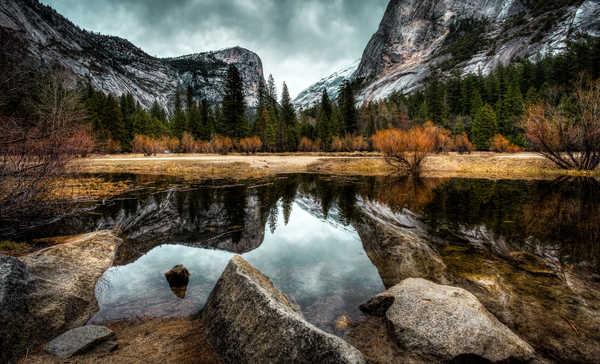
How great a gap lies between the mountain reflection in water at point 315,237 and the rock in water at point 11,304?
3.66ft

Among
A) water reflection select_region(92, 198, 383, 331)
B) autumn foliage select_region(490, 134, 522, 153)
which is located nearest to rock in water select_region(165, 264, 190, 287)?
water reflection select_region(92, 198, 383, 331)

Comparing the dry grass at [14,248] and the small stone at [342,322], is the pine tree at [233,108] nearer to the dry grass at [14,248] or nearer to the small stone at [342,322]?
the dry grass at [14,248]

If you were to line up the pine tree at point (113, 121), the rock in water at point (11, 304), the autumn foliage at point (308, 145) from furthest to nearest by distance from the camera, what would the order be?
the autumn foliage at point (308, 145)
the pine tree at point (113, 121)
the rock in water at point (11, 304)

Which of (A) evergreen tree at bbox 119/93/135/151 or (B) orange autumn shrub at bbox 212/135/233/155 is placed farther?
(A) evergreen tree at bbox 119/93/135/151

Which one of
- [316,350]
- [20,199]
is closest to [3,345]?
[316,350]

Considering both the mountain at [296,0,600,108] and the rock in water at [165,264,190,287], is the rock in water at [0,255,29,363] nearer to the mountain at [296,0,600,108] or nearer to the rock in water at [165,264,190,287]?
the rock in water at [165,264,190,287]

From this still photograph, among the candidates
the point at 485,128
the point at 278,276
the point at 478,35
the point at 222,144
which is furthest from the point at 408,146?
the point at 478,35

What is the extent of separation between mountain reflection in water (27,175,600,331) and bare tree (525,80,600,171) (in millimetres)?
8738

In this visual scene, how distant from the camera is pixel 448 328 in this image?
3.59 meters

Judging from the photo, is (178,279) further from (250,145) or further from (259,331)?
(250,145)

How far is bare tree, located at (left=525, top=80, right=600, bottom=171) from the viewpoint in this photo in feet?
71.1

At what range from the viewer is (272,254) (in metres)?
7.96

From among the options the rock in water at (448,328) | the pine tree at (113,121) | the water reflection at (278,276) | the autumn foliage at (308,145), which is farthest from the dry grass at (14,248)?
the pine tree at (113,121)

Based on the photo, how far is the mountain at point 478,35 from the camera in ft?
320
